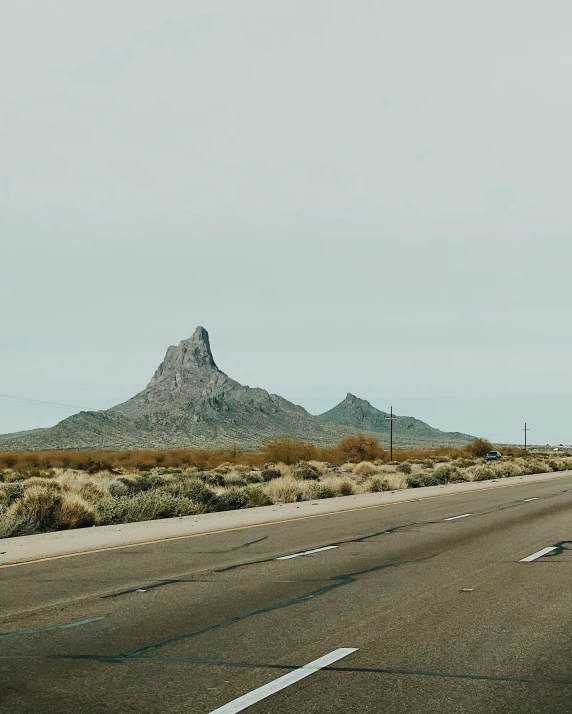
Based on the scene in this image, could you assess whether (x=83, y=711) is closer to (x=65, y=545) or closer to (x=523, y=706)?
(x=523, y=706)

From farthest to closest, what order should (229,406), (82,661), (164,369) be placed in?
(164,369)
(229,406)
(82,661)

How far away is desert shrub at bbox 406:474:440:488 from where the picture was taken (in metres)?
41.5

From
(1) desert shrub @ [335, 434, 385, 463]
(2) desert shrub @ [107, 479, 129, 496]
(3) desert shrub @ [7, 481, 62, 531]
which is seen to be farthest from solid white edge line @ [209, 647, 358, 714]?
(1) desert shrub @ [335, 434, 385, 463]

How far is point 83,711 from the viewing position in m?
5.49

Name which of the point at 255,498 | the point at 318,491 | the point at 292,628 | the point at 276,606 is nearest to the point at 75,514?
the point at 255,498

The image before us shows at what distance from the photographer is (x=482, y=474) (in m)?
51.4

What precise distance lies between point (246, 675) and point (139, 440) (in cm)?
13705

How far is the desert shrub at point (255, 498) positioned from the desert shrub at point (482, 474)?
24049 mm

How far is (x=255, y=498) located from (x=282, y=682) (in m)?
22.1

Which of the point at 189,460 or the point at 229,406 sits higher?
the point at 229,406

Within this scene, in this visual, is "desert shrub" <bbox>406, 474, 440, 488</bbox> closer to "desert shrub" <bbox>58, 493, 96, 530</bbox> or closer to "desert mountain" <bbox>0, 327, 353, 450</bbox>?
"desert shrub" <bbox>58, 493, 96, 530</bbox>

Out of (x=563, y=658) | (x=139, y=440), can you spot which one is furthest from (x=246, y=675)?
(x=139, y=440)

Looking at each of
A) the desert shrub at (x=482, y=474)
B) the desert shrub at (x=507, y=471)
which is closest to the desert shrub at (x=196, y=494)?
the desert shrub at (x=482, y=474)

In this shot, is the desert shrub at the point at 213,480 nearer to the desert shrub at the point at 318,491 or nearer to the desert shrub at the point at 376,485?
the desert shrub at the point at 376,485
